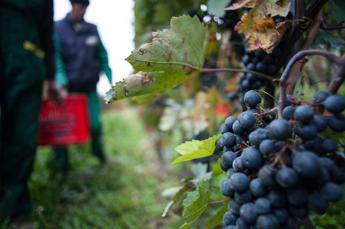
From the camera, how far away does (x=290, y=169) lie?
801 mm

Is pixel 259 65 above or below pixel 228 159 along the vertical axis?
above

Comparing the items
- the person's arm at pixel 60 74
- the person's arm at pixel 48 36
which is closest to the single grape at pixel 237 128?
the person's arm at pixel 48 36

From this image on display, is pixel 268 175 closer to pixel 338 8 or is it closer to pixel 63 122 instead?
pixel 338 8

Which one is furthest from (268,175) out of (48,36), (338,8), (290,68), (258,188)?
(48,36)

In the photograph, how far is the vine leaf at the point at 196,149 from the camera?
1080 millimetres

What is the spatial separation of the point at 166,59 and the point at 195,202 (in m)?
0.43

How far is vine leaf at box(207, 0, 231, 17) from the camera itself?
1334mm

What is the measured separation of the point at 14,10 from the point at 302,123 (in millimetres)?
1984

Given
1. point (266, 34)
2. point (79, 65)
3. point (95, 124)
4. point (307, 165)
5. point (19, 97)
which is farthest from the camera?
point (95, 124)

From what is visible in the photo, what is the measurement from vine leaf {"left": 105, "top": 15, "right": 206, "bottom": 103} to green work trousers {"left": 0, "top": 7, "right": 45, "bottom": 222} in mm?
1422

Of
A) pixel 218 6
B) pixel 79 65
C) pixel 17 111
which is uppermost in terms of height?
pixel 79 65

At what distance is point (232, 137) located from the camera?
0.99m

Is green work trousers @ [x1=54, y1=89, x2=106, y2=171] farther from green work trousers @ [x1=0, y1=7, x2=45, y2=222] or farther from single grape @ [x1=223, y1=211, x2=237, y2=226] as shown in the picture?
single grape @ [x1=223, y1=211, x2=237, y2=226]

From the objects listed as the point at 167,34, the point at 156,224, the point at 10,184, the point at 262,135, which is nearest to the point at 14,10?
the point at 10,184
